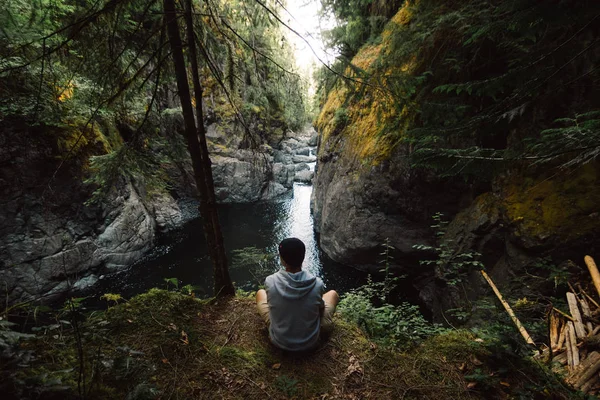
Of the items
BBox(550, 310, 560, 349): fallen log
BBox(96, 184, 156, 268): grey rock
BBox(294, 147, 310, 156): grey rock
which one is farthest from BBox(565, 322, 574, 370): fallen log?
BBox(294, 147, 310, 156): grey rock

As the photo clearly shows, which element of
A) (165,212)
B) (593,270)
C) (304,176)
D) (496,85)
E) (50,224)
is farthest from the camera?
(304,176)

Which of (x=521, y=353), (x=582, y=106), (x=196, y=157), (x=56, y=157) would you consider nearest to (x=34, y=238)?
(x=56, y=157)

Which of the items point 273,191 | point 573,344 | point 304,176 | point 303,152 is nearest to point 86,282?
point 573,344

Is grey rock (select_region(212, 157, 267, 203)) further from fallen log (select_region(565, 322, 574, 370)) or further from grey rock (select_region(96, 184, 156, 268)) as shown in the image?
fallen log (select_region(565, 322, 574, 370))

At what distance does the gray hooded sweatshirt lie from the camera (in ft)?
8.85

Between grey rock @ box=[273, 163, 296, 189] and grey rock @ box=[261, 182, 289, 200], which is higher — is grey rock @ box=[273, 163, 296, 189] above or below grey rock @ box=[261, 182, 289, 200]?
above

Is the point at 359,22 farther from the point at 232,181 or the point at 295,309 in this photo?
the point at 232,181

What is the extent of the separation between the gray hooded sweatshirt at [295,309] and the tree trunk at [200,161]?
1.40 metres

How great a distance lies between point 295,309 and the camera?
2.70 m

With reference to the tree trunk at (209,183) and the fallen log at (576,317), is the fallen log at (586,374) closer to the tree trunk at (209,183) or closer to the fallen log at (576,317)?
the fallen log at (576,317)

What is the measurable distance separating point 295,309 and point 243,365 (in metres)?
0.74

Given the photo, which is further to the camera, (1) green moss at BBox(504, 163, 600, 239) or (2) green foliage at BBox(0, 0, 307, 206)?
(1) green moss at BBox(504, 163, 600, 239)

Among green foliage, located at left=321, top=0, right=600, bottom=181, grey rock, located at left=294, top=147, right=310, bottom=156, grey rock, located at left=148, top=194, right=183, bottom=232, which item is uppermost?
green foliage, located at left=321, top=0, right=600, bottom=181

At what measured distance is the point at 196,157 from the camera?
3412mm
